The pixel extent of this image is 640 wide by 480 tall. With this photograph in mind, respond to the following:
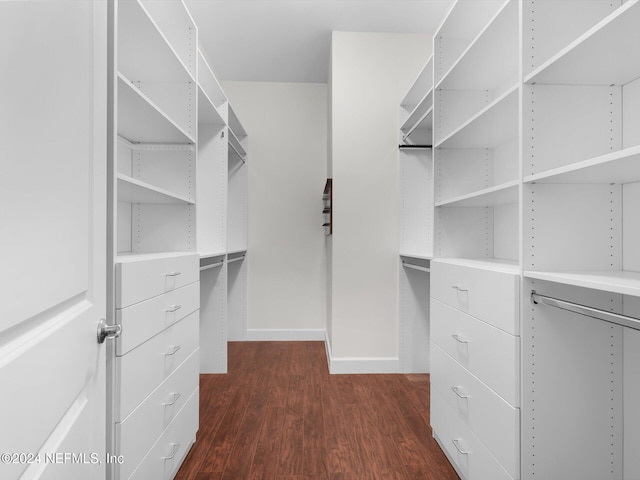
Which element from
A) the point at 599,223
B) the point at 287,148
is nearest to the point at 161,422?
the point at 599,223

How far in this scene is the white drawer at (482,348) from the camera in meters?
1.19

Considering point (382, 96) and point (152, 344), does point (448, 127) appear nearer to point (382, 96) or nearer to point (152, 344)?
point (382, 96)

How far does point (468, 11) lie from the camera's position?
1.78 m

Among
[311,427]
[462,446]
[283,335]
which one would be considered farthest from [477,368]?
[283,335]

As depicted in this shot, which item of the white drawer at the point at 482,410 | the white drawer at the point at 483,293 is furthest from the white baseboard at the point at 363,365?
the white drawer at the point at 483,293

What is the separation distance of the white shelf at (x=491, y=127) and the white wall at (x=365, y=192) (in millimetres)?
918

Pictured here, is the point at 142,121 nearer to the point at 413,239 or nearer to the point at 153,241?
the point at 153,241

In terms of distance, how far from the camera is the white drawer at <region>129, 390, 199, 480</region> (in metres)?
1.30

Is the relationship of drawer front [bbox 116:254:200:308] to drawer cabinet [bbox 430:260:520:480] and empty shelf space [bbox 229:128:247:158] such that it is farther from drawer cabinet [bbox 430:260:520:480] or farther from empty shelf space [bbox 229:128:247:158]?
empty shelf space [bbox 229:128:247:158]

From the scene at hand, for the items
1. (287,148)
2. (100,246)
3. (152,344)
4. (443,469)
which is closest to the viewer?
(100,246)

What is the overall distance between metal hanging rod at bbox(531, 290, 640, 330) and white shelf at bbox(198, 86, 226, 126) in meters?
2.04

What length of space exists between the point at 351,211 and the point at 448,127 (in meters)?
1.06

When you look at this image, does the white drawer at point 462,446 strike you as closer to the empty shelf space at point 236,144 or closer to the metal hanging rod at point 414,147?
the metal hanging rod at point 414,147

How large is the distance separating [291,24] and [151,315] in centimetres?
245
